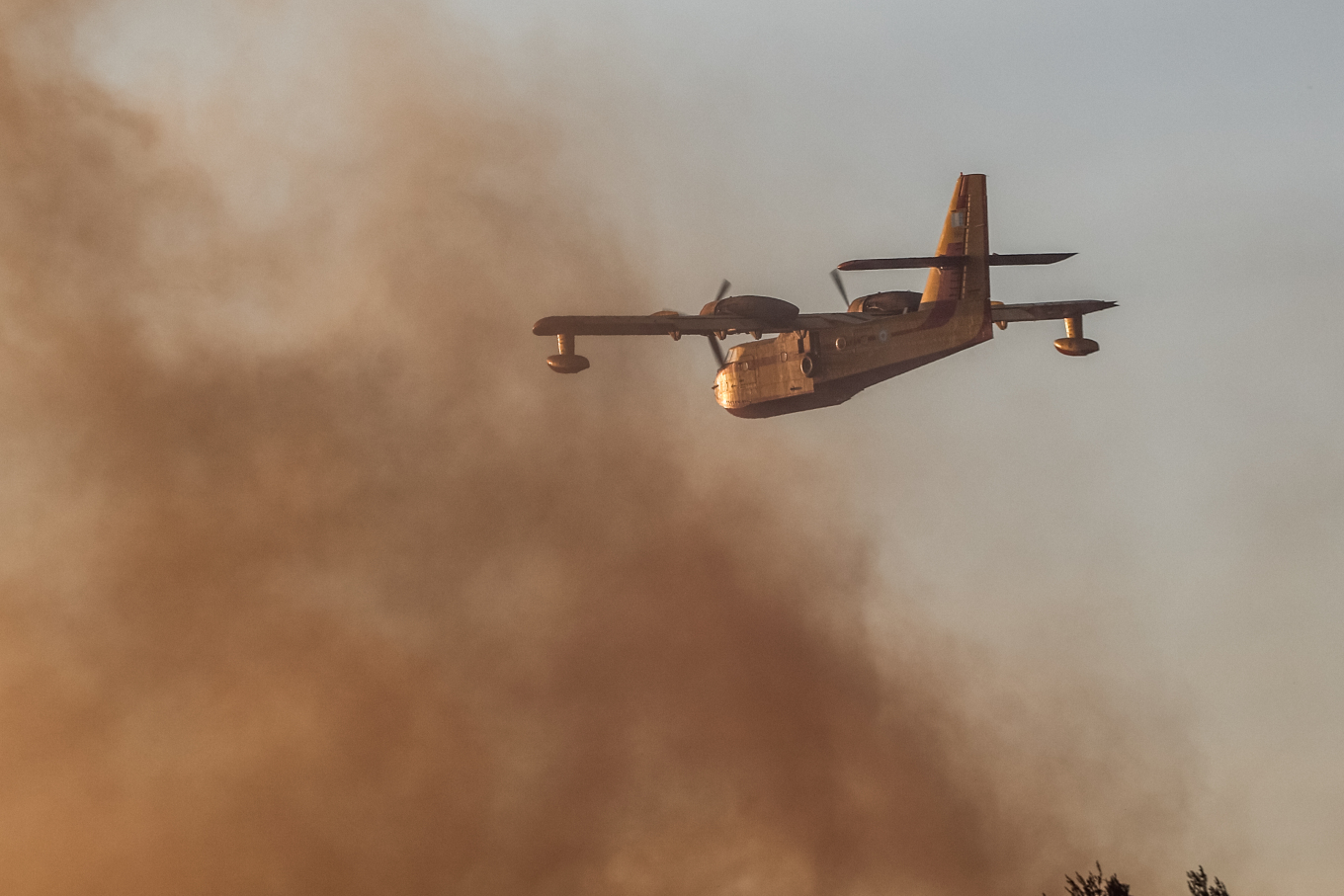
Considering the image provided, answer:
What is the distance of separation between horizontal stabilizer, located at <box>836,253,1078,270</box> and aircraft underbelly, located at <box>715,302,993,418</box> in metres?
1.66

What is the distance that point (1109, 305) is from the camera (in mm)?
71688

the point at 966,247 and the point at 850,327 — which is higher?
the point at 966,247

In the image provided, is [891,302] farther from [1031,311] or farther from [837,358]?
[1031,311]

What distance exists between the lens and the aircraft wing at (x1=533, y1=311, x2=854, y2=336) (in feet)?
218

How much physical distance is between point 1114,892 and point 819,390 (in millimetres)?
20005

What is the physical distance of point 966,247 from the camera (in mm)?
65812

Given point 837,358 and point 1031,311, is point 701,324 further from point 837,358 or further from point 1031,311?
point 1031,311

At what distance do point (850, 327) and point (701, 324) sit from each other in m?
5.40

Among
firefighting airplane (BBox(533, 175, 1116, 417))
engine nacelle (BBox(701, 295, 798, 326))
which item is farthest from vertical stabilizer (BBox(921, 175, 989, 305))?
engine nacelle (BBox(701, 295, 798, 326))

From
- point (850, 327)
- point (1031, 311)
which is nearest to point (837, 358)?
point (850, 327)

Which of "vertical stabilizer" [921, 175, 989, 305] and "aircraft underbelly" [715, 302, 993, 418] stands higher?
"vertical stabilizer" [921, 175, 989, 305]

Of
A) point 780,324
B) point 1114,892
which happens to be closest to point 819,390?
point 780,324

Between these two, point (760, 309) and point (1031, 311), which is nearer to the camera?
point (760, 309)

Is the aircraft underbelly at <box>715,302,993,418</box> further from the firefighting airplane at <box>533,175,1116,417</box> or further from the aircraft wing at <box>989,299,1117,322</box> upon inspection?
the aircraft wing at <box>989,299,1117,322</box>
